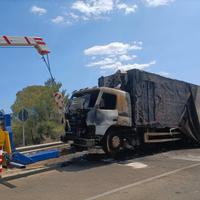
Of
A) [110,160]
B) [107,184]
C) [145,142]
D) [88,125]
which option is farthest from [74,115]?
[107,184]

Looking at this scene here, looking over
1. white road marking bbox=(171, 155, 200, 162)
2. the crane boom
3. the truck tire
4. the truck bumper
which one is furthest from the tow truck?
white road marking bbox=(171, 155, 200, 162)

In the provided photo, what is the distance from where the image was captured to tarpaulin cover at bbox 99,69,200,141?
1433cm

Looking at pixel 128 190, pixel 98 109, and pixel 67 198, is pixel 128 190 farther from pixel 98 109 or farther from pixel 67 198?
pixel 98 109

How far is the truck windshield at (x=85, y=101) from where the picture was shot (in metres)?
13.3

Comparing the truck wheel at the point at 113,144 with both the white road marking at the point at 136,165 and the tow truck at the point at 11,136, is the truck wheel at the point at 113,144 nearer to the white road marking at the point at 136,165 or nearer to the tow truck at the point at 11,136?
the white road marking at the point at 136,165

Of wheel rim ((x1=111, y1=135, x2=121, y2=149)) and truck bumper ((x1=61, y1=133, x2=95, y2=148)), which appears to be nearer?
truck bumper ((x1=61, y1=133, x2=95, y2=148))

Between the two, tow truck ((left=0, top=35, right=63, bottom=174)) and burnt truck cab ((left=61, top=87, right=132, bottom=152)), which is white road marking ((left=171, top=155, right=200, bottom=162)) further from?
tow truck ((left=0, top=35, right=63, bottom=174))

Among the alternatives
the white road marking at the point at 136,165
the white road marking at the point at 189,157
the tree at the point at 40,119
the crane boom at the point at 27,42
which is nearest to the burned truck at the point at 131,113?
the white road marking at the point at 136,165

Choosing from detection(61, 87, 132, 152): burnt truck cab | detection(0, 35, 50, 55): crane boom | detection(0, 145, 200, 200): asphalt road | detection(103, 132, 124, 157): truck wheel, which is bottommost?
detection(0, 145, 200, 200): asphalt road

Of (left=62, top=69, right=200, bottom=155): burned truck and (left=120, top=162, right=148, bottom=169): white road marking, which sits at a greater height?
(left=62, top=69, right=200, bottom=155): burned truck

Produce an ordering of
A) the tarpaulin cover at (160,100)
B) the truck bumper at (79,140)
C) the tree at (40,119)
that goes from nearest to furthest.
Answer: the truck bumper at (79,140), the tarpaulin cover at (160,100), the tree at (40,119)

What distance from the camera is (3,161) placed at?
1022cm

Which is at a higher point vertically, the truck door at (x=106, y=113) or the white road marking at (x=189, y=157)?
the truck door at (x=106, y=113)

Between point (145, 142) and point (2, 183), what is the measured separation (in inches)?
262
